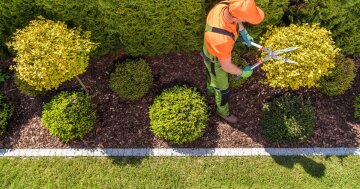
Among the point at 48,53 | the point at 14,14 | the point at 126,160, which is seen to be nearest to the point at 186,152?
the point at 126,160

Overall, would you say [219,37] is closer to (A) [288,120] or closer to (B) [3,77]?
(A) [288,120]

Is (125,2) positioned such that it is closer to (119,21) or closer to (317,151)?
(119,21)

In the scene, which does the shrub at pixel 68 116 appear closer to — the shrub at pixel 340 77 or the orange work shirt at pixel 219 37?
the orange work shirt at pixel 219 37

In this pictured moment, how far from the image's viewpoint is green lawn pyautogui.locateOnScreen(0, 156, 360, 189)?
839cm

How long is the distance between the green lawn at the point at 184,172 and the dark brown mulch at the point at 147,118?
0.41m

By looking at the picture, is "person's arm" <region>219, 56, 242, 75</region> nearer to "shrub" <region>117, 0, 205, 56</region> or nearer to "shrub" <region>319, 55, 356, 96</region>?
"shrub" <region>117, 0, 205, 56</region>

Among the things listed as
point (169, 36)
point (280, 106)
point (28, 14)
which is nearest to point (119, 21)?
point (169, 36)

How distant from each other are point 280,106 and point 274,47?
1.50 metres

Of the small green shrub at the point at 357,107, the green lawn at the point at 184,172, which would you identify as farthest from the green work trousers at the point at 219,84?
the small green shrub at the point at 357,107

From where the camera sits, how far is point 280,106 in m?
8.68

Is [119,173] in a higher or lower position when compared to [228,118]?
lower

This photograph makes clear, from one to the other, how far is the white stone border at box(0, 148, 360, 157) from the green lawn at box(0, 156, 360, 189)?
0.12m

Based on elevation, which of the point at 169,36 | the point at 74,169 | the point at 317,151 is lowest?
the point at 74,169

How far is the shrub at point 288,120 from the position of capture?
849 cm
